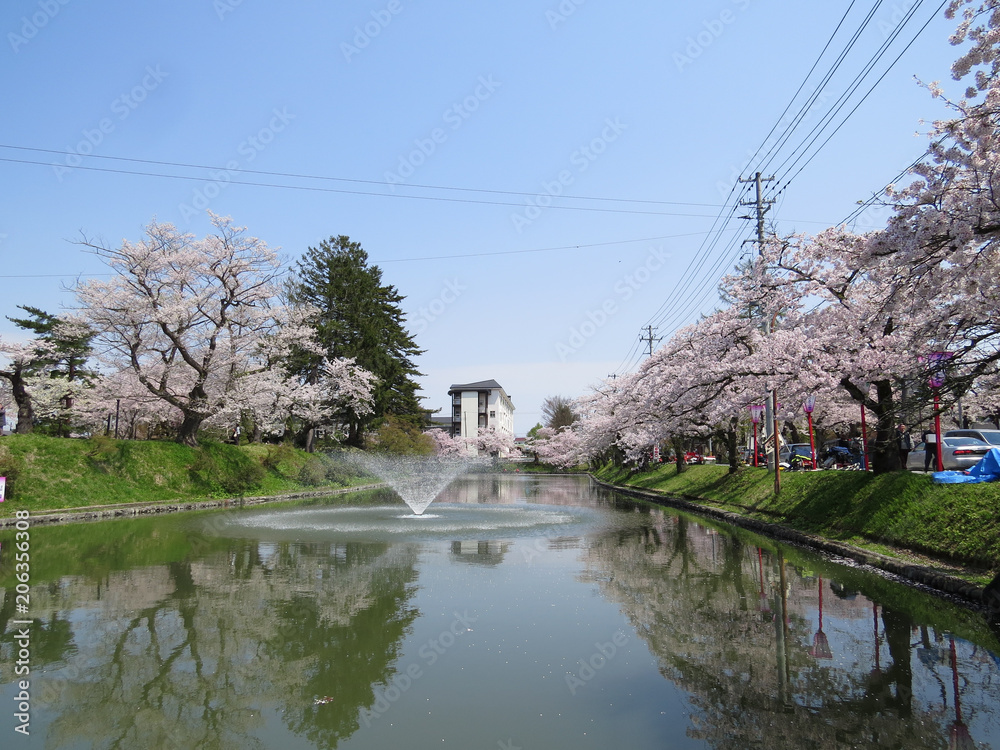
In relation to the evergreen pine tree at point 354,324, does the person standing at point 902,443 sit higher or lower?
lower

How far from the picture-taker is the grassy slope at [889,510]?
392 inches

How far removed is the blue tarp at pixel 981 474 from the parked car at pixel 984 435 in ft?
21.5

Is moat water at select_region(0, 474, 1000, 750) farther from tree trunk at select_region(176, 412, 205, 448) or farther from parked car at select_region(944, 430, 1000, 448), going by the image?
tree trunk at select_region(176, 412, 205, 448)

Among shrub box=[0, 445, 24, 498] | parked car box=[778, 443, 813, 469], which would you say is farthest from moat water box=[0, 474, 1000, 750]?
parked car box=[778, 443, 813, 469]

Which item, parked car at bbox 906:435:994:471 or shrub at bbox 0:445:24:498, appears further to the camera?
shrub at bbox 0:445:24:498

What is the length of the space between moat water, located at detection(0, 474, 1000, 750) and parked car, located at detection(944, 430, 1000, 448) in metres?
9.23

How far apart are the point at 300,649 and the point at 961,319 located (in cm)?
994

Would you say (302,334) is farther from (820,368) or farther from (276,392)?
(820,368)

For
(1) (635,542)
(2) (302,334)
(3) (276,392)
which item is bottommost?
(1) (635,542)

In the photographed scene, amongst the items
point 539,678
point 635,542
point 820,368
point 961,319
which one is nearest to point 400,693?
point 539,678

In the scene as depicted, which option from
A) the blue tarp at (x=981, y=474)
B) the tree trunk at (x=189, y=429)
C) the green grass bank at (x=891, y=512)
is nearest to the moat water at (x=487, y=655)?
the green grass bank at (x=891, y=512)

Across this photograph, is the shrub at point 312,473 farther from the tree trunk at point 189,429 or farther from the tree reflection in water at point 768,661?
the tree reflection in water at point 768,661

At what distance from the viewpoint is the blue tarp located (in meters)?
11.6

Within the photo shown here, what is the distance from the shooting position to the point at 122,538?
14.4m
